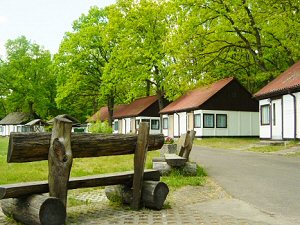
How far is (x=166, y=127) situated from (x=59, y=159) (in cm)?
4066

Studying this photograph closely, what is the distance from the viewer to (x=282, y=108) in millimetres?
25969

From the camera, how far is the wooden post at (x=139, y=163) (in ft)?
21.7

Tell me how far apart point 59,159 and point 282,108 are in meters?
22.6

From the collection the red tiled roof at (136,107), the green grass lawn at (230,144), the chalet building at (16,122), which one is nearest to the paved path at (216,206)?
the green grass lawn at (230,144)

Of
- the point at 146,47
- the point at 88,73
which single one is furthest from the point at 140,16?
the point at 88,73

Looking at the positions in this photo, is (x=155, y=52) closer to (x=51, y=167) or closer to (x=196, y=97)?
(x=196, y=97)

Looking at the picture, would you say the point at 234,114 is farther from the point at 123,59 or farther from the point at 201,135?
the point at 123,59

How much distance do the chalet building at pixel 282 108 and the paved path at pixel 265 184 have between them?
11.2 metres

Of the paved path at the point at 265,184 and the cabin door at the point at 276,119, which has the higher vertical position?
the cabin door at the point at 276,119

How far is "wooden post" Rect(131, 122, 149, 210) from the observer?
6.61 meters

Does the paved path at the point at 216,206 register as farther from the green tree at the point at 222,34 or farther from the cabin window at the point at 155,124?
the cabin window at the point at 155,124

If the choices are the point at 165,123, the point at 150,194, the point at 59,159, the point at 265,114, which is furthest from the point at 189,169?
the point at 165,123

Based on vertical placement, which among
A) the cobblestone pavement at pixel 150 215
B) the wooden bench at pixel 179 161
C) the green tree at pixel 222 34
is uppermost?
the green tree at pixel 222 34

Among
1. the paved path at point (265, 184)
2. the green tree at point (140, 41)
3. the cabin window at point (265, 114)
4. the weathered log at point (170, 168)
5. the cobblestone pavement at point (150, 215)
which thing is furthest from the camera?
the green tree at point (140, 41)
